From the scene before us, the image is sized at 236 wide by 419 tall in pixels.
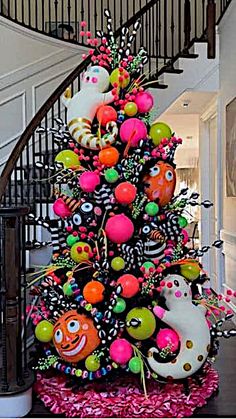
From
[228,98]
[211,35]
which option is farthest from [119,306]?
[211,35]

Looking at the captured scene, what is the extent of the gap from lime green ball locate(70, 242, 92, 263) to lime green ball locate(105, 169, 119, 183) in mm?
414

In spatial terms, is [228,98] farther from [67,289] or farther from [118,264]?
[67,289]

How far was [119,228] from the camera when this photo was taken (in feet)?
10.6

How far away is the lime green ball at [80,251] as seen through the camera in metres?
3.32

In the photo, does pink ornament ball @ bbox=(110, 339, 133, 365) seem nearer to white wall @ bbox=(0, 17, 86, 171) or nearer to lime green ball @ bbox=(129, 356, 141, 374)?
lime green ball @ bbox=(129, 356, 141, 374)

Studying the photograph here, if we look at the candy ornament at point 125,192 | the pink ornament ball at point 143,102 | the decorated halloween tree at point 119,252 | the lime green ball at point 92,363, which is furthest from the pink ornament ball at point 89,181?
the lime green ball at point 92,363

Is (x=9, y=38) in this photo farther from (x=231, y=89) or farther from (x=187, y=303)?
(x=187, y=303)

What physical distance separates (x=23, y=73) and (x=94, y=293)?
139 inches

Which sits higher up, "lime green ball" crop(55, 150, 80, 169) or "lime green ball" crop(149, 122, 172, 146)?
"lime green ball" crop(149, 122, 172, 146)

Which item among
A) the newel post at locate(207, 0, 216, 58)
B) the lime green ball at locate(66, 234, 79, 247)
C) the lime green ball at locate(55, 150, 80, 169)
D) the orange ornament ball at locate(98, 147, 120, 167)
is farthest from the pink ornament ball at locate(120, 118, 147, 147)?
the newel post at locate(207, 0, 216, 58)

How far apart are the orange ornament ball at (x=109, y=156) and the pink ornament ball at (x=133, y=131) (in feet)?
0.35

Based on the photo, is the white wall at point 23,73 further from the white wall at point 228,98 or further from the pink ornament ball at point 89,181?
the pink ornament ball at point 89,181

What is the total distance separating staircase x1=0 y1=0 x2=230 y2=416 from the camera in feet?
10.2

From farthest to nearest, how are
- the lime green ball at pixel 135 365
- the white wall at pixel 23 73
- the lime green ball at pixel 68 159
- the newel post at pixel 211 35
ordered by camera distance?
the white wall at pixel 23 73, the newel post at pixel 211 35, the lime green ball at pixel 68 159, the lime green ball at pixel 135 365
